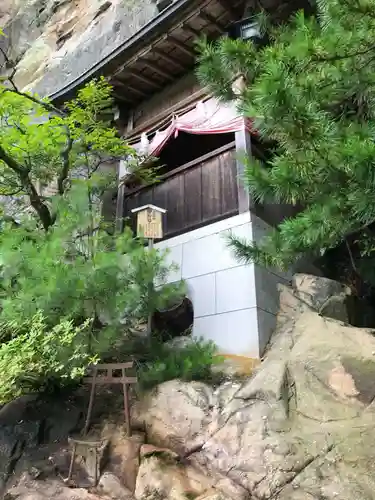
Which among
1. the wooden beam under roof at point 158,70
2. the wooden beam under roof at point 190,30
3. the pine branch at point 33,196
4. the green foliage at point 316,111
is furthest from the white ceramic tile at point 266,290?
the wooden beam under roof at point 158,70

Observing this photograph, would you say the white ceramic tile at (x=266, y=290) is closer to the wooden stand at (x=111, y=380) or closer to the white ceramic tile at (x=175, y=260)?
the white ceramic tile at (x=175, y=260)

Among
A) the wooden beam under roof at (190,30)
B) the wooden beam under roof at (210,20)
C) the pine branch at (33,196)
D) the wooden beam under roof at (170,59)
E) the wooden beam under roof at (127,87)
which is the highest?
the wooden beam under roof at (210,20)

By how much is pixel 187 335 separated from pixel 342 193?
396 centimetres

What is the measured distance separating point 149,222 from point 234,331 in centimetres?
210

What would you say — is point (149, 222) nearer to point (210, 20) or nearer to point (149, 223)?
point (149, 223)

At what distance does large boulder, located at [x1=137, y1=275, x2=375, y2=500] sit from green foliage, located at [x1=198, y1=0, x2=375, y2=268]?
1773 millimetres

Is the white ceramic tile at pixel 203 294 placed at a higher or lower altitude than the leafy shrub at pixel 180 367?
higher

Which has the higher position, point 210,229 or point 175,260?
point 210,229

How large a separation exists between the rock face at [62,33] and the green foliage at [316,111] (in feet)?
24.0

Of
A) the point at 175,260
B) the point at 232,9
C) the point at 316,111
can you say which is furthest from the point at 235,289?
the point at 232,9

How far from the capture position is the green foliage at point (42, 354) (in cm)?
484

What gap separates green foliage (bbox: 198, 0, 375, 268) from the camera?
3.28 meters

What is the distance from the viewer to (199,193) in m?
7.86

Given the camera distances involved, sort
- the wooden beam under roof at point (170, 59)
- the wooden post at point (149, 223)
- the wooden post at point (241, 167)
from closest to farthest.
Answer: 1. the wooden post at point (149, 223)
2. the wooden post at point (241, 167)
3. the wooden beam under roof at point (170, 59)
